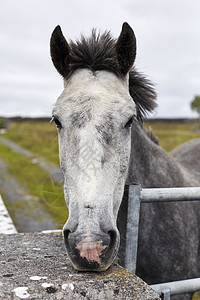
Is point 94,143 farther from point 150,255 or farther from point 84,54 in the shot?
point 150,255

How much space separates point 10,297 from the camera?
5.08ft

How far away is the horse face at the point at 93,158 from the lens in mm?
1854

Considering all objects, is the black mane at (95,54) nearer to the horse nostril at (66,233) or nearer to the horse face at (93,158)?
the horse face at (93,158)

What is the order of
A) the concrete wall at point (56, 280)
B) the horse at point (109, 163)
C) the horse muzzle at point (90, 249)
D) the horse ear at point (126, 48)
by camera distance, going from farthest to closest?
the horse ear at point (126, 48)
the horse at point (109, 163)
the horse muzzle at point (90, 249)
the concrete wall at point (56, 280)

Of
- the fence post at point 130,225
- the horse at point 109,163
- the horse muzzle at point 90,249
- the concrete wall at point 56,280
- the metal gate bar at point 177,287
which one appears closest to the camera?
the concrete wall at point 56,280

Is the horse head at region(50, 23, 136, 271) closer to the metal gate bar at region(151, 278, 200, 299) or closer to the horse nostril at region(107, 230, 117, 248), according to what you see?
the horse nostril at region(107, 230, 117, 248)

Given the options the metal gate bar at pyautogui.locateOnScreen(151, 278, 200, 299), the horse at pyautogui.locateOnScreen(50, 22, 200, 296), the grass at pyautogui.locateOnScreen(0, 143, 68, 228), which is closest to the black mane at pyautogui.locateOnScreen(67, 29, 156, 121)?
the horse at pyautogui.locateOnScreen(50, 22, 200, 296)

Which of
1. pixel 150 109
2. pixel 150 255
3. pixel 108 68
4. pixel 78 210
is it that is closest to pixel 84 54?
pixel 108 68

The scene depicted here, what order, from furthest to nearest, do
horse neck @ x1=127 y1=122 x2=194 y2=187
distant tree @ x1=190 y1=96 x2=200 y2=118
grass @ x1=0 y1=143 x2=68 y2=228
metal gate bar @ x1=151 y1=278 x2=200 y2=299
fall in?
distant tree @ x1=190 y1=96 x2=200 y2=118 < grass @ x1=0 y1=143 x2=68 y2=228 < horse neck @ x1=127 y1=122 x2=194 y2=187 < metal gate bar @ x1=151 y1=278 x2=200 y2=299

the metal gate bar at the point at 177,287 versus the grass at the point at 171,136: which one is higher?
Result: the metal gate bar at the point at 177,287

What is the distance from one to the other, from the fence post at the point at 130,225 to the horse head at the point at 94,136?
85 mm

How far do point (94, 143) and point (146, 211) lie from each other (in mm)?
1262

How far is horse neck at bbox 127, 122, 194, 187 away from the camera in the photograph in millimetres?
3174

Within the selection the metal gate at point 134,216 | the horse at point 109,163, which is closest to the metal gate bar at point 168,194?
the metal gate at point 134,216
